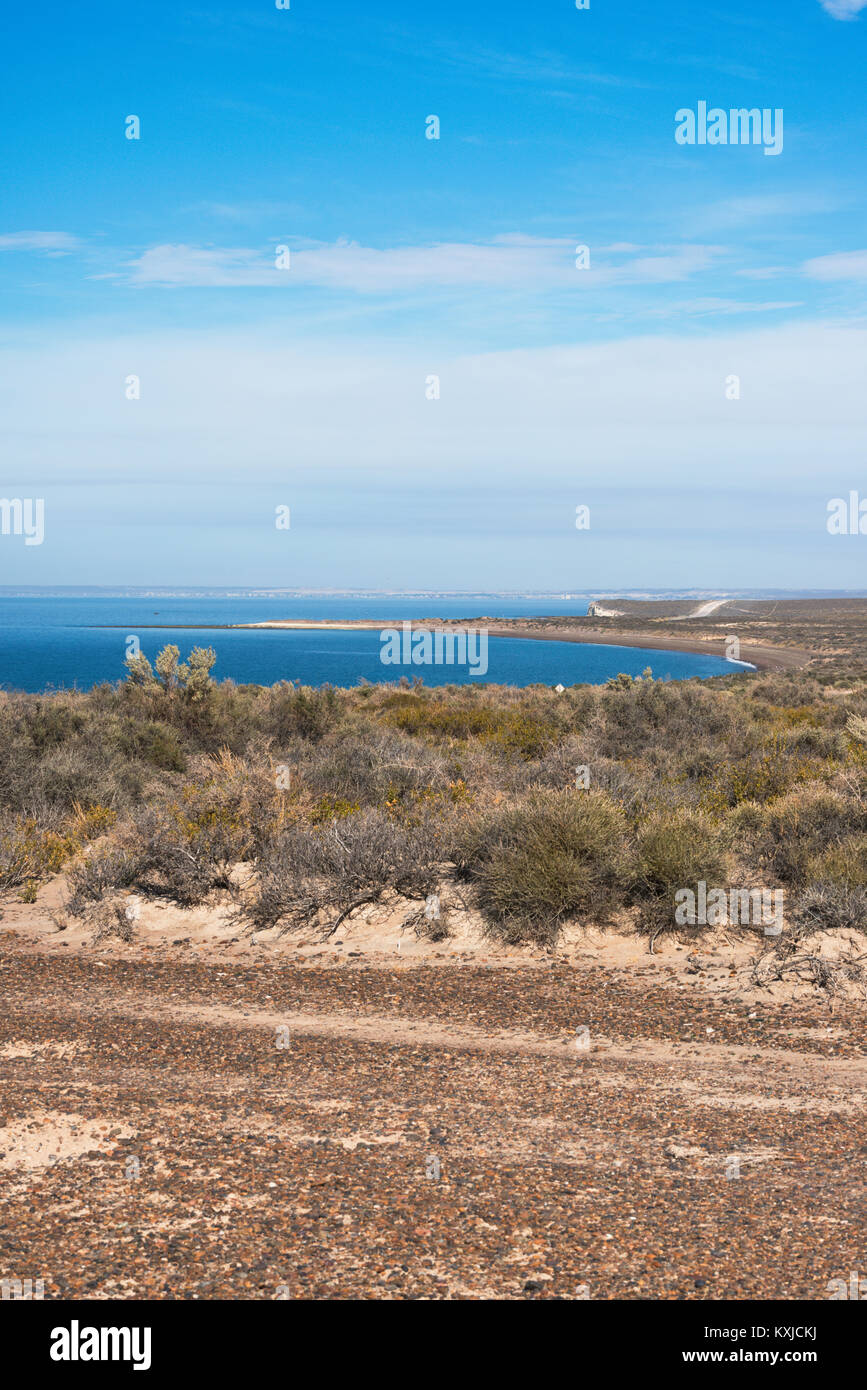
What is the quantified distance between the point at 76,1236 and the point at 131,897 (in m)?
5.71

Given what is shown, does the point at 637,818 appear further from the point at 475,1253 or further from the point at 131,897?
the point at 475,1253

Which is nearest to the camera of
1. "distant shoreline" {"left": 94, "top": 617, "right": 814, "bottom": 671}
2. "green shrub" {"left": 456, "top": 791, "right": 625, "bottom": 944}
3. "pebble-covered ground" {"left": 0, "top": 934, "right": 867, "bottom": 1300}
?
"pebble-covered ground" {"left": 0, "top": 934, "right": 867, "bottom": 1300}

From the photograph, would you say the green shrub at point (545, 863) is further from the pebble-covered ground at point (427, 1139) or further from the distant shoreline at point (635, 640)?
the distant shoreline at point (635, 640)

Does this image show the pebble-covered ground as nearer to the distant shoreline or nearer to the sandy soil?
the sandy soil

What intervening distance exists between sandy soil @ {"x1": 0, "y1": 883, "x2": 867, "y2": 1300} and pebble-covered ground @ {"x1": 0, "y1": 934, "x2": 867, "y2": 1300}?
2 cm

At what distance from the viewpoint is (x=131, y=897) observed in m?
9.56

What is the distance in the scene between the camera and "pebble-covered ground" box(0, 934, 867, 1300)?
3832 mm

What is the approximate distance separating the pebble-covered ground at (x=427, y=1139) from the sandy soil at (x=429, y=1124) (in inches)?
0.6

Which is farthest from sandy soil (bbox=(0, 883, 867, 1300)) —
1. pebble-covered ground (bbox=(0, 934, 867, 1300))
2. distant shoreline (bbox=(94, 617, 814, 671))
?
distant shoreline (bbox=(94, 617, 814, 671))

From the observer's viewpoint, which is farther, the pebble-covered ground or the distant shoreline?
the distant shoreline

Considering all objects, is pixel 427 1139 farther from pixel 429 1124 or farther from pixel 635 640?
pixel 635 640

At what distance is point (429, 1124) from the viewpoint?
17.0 feet

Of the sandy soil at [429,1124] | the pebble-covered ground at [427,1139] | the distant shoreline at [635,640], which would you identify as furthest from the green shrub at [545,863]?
the distant shoreline at [635,640]

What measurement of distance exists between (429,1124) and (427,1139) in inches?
7.1
